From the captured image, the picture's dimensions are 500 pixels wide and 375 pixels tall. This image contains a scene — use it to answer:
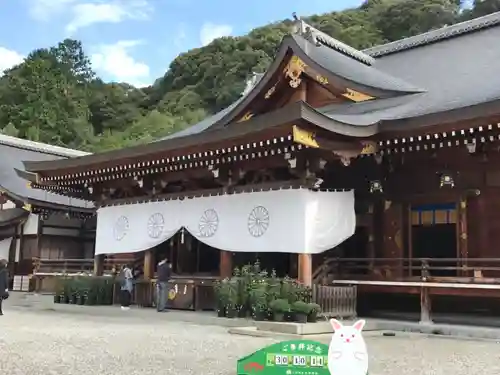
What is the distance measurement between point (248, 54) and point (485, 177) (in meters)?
43.3

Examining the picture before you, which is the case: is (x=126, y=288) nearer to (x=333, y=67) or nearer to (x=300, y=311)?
(x=300, y=311)

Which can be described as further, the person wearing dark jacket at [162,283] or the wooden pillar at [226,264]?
the person wearing dark jacket at [162,283]

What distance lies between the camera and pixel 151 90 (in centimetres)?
5994

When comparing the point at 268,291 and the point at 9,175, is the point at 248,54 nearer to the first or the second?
the point at 9,175

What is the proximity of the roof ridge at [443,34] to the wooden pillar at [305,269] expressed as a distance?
9.11m

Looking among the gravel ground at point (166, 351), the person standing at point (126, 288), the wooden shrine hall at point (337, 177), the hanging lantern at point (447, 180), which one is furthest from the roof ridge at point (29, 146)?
the hanging lantern at point (447, 180)

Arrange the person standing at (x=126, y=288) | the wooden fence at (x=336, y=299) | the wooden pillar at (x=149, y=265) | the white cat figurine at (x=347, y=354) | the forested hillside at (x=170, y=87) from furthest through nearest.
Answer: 1. the forested hillside at (x=170, y=87)
2. the wooden pillar at (x=149, y=265)
3. the person standing at (x=126, y=288)
4. the wooden fence at (x=336, y=299)
5. the white cat figurine at (x=347, y=354)

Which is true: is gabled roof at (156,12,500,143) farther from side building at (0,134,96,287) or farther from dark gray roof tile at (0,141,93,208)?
dark gray roof tile at (0,141,93,208)

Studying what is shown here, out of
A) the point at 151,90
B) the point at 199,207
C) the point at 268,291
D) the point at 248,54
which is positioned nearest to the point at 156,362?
the point at 268,291

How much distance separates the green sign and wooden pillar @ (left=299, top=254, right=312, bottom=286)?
6.67m

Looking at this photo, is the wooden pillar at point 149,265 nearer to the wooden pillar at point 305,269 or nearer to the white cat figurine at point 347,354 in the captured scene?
the wooden pillar at point 305,269

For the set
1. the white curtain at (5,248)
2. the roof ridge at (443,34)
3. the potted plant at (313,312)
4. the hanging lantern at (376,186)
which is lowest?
the potted plant at (313,312)

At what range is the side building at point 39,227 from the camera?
23266 millimetres

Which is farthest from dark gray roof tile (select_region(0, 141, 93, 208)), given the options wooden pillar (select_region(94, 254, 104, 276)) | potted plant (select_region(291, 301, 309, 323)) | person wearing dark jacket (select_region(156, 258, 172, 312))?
potted plant (select_region(291, 301, 309, 323))
